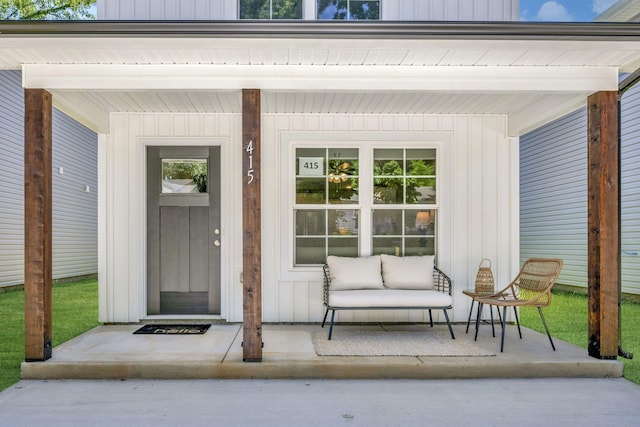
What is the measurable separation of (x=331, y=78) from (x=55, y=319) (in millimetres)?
4822

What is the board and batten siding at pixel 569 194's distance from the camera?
25.8ft

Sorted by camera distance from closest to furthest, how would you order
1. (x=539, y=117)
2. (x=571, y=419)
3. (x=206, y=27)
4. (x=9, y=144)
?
(x=571, y=419), (x=206, y=27), (x=539, y=117), (x=9, y=144)

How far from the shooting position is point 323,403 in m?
3.33

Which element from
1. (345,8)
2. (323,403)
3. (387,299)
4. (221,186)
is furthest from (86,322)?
(345,8)

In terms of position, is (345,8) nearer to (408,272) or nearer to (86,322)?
(408,272)

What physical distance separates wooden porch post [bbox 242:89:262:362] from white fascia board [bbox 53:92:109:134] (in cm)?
176

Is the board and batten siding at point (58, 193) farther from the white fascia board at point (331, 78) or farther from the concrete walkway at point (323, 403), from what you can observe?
the concrete walkway at point (323, 403)

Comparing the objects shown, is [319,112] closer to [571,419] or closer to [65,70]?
[65,70]

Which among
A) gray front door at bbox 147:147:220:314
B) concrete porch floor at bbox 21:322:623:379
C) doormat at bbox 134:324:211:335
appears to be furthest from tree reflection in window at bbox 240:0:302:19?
concrete porch floor at bbox 21:322:623:379

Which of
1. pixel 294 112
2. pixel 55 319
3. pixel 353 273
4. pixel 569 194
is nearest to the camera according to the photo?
pixel 353 273

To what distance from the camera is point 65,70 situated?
391cm

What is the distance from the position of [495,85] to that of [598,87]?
2.71 feet

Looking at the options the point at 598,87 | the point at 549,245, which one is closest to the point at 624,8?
the point at 549,245

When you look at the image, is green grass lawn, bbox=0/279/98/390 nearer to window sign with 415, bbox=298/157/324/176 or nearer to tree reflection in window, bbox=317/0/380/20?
window sign with 415, bbox=298/157/324/176
